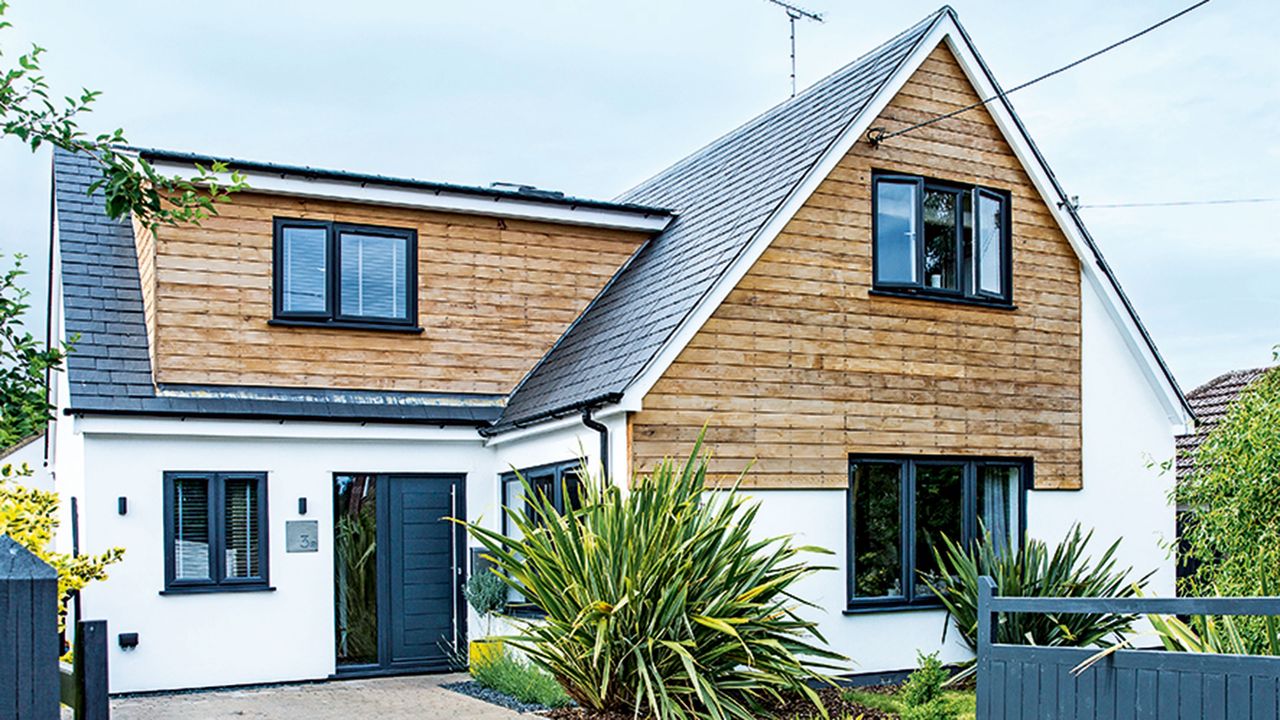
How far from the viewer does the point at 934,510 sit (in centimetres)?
1259

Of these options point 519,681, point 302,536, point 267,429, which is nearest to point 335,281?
point 267,429

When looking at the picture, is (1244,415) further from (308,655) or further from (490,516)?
(308,655)

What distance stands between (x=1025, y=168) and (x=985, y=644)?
23.2 ft

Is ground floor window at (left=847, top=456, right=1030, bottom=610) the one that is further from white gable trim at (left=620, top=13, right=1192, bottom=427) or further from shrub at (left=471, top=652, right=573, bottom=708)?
shrub at (left=471, top=652, right=573, bottom=708)

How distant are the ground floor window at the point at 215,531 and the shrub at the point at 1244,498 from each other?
8416 mm

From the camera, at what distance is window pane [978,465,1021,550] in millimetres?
12938

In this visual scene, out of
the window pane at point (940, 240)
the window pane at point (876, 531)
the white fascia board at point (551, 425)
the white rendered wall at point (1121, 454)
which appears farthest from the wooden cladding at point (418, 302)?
the white rendered wall at point (1121, 454)

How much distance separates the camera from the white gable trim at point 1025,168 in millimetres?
11250

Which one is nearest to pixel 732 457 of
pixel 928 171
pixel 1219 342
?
pixel 928 171

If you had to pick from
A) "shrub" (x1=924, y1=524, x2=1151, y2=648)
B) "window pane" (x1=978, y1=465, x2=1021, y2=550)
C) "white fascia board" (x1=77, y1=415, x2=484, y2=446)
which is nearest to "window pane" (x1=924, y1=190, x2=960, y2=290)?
"window pane" (x1=978, y1=465, x2=1021, y2=550)

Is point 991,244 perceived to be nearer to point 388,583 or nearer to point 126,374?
point 388,583

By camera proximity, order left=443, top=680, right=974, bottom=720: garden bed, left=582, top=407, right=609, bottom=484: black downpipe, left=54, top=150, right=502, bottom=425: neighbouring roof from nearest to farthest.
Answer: left=443, top=680, right=974, bottom=720: garden bed → left=582, top=407, right=609, bottom=484: black downpipe → left=54, top=150, right=502, bottom=425: neighbouring roof

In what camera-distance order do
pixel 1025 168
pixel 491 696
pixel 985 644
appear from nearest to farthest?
pixel 985 644
pixel 491 696
pixel 1025 168

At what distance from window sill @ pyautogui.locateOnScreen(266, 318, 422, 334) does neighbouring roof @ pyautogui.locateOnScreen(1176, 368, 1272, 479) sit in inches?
384
